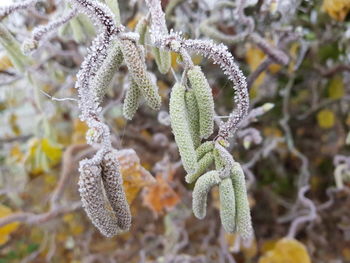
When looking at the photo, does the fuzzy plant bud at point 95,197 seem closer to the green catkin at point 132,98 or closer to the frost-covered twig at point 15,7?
the green catkin at point 132,98

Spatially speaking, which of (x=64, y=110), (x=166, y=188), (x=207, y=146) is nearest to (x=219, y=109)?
(x=166, y=188)

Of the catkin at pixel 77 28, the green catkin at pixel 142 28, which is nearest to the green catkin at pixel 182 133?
the green catkin at pixel 142 28

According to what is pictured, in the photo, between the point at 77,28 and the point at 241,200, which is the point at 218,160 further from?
the point at 77,28

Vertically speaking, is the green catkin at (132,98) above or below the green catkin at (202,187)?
above

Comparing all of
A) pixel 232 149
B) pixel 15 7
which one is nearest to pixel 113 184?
pixel 15 7

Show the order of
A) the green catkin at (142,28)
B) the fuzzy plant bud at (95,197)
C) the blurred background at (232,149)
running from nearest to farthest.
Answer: the fuzzy plant bud at (95,197), the green catkin at (142,28), the blurred background at (232,149)

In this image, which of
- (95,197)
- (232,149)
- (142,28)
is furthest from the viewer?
(232,149)

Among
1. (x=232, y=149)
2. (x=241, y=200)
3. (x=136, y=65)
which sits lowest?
(x=232, y=149)
